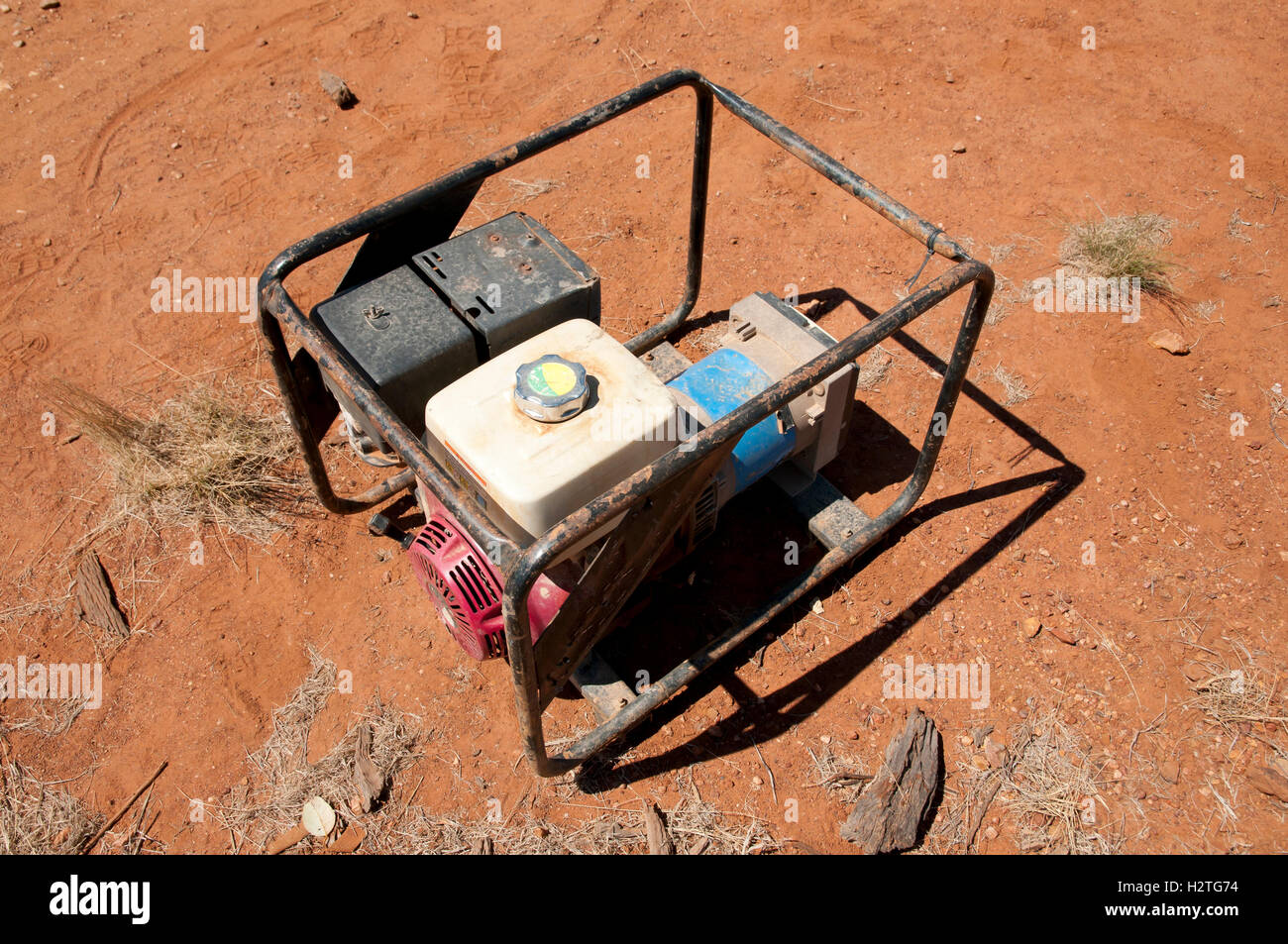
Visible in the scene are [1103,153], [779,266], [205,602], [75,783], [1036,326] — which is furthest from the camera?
[1103,153]

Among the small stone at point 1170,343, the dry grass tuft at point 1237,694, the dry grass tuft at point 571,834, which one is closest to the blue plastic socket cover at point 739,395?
the dry grass tuft at point 571,834

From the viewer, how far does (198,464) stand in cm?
356

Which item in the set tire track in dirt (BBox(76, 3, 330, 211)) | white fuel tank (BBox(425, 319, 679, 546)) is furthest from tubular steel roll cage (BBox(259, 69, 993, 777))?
tire track in dirt (BBox(76, 3, 330, 211))

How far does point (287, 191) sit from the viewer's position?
4754 mm

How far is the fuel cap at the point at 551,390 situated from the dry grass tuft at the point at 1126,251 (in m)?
2.98

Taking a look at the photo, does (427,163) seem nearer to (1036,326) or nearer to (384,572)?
(384,572)

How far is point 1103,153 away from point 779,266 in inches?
74.9

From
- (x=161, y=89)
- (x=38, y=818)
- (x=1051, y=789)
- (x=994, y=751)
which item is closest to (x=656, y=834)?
(x=994, y=751)

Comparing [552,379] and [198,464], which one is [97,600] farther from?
[552,379]

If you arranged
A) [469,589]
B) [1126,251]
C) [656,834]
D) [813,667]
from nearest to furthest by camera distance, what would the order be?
[469,589], [656,834], [813,667], [1126,251]

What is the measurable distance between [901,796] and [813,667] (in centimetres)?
53

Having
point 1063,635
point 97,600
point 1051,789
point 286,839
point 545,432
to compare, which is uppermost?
point 545,432
